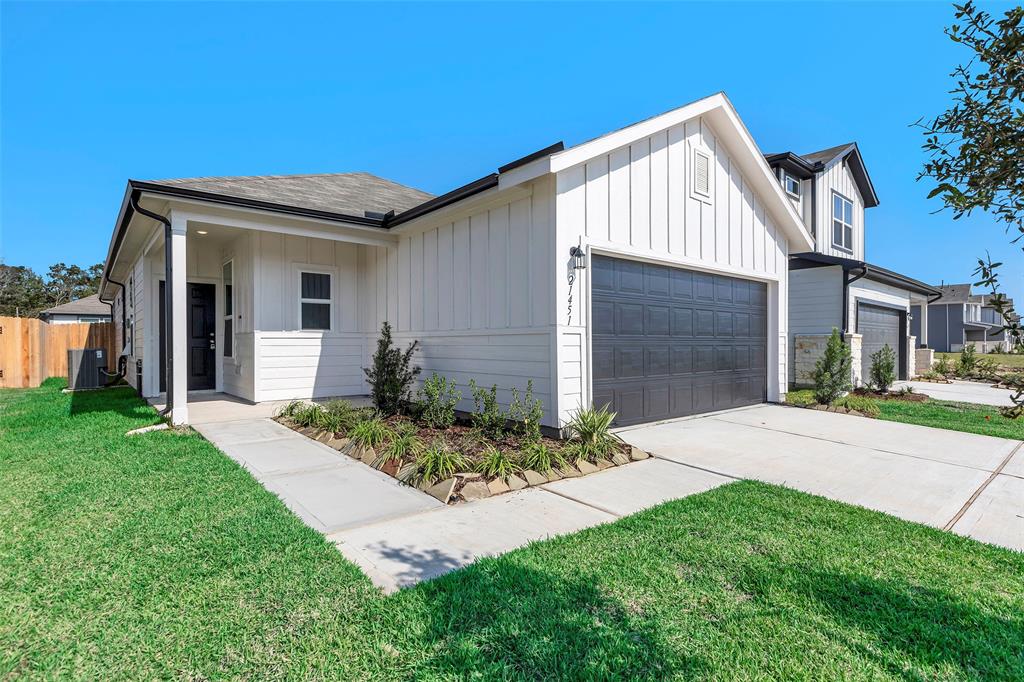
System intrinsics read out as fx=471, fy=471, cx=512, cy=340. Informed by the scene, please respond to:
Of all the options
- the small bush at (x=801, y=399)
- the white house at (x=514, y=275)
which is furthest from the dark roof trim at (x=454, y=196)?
the small bush at (x=801, y=399)

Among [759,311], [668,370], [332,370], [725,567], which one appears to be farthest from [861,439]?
[332,370]

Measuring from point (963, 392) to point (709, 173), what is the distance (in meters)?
10.5

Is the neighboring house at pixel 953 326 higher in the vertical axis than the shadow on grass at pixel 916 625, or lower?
higher

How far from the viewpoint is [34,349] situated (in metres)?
13.6

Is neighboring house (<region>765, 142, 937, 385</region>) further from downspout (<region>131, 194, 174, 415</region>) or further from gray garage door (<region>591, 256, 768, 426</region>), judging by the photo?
downspout (<region>131, 194, 174, 415</region>)

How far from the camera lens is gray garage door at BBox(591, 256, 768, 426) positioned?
262 inches

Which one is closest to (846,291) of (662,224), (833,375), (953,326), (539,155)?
(833,375)

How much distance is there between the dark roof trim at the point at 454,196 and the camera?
20.6 feet

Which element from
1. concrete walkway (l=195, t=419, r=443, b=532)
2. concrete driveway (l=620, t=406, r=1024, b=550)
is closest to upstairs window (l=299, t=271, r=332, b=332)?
concrete walkway (l=195, t=419, r=443, b=532)

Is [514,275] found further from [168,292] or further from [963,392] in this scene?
[963,392]

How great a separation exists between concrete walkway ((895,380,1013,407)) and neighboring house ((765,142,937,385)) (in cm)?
126

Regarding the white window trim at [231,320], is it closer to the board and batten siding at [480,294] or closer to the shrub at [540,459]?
the board and batten siding at [480,294]

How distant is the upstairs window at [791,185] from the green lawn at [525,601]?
40.2ft

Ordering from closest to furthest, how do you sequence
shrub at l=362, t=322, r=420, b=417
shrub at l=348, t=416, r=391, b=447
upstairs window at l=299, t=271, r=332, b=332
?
shrub at l=348, t=416, r=391, b=447
shrub at l=362, t=322, r=420, b=417
upstairs window at l=299, t=271, r=332, b=332
